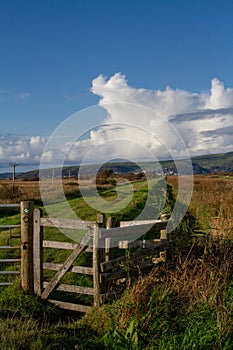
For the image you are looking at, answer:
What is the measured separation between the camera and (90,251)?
8.50 m

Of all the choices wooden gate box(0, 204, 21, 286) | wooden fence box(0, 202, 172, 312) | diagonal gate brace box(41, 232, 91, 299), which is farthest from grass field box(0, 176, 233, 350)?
wooden gate box(0, 204, 21, 286)

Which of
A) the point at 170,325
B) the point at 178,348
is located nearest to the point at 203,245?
the point at 170,325

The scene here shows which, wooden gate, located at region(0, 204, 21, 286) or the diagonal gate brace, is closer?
the diagonal gate brace

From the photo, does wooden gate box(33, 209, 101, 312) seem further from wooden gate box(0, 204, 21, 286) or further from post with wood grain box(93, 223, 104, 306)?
wooden gate box(0, 204, 21, 286)

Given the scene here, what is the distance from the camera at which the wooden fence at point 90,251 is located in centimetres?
822

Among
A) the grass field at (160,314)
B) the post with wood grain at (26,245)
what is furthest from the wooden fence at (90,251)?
the grass field at (160,314)

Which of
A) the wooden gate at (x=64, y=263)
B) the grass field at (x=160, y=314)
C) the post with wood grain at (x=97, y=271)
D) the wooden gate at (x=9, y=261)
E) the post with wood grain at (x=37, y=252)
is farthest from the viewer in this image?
the wooden gate at (x=9, y=261)

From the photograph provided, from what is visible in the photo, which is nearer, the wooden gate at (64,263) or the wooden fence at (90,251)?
the wooden fence at (90,251)

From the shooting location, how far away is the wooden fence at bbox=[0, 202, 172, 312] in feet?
27.0

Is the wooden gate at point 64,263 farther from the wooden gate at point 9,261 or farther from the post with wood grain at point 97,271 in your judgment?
the wooden gate at point 9,261

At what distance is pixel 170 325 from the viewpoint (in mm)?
6191

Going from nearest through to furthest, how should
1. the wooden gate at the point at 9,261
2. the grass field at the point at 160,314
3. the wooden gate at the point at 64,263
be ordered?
the grass field at the point at 160,314 < the wooden gate at the point at 64,263 < the wooden gate at the point at 9,261

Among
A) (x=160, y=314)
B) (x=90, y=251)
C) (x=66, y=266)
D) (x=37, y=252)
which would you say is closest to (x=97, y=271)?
(x=90, y=251)

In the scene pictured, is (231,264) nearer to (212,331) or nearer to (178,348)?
(212,331)
